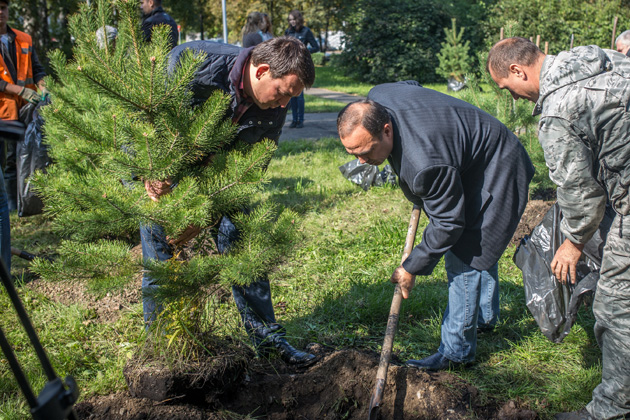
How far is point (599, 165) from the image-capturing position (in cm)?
230

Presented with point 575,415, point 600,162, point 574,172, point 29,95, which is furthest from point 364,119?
point 29,95

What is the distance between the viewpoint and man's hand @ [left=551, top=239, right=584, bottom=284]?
8.30 feet

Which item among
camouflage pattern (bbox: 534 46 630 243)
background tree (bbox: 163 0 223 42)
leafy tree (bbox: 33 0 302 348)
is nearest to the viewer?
leafy tree (bbox: 33 0 302 348)

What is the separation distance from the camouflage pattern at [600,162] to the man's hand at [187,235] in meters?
1.57

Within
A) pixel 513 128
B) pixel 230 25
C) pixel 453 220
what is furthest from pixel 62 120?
pixel 230 25

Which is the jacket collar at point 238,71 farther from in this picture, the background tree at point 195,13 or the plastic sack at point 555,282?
the background tree at point 195,13

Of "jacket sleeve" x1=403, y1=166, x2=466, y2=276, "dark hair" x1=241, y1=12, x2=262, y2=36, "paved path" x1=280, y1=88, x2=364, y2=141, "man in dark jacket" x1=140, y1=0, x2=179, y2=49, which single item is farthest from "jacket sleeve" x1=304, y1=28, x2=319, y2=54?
"jacket sleeve" x1=403, y1=166, x2=466, y2=276

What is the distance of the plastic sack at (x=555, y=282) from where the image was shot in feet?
8.78

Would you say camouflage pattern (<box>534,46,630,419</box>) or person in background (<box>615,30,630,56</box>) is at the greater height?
person in background (<box>615,30,630,56</box>)

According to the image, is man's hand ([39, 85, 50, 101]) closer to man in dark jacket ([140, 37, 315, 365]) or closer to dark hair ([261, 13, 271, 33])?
man in dark jacket ([140, 37, 315, 365])

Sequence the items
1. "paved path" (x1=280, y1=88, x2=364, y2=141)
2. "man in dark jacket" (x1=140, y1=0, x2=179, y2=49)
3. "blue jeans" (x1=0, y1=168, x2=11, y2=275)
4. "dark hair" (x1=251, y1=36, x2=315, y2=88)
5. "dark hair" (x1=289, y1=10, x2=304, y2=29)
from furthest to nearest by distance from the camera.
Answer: "dark hair" (x1=289, y1=10, x2=304, y2=29), "paved path" (x1=280, y1=88, x2=364, y2=141), "man in dark jacket" (x1=140, y1=0, x2=179, y2=49), "blue jeans" (x1=0, y1=168, x2=11, y2=275), "dark hair" (x1=251, y1=36, x2=315, y2=88)

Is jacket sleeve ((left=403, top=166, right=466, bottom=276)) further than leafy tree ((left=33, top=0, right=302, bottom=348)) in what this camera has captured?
Yes

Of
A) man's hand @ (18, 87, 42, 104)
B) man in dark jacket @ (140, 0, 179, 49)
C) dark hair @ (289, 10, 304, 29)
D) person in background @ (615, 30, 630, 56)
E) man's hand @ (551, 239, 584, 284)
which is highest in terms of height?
dark hair @ (289, 10, 304, 29)

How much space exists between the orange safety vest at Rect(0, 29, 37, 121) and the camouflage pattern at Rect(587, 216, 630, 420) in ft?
15.3
